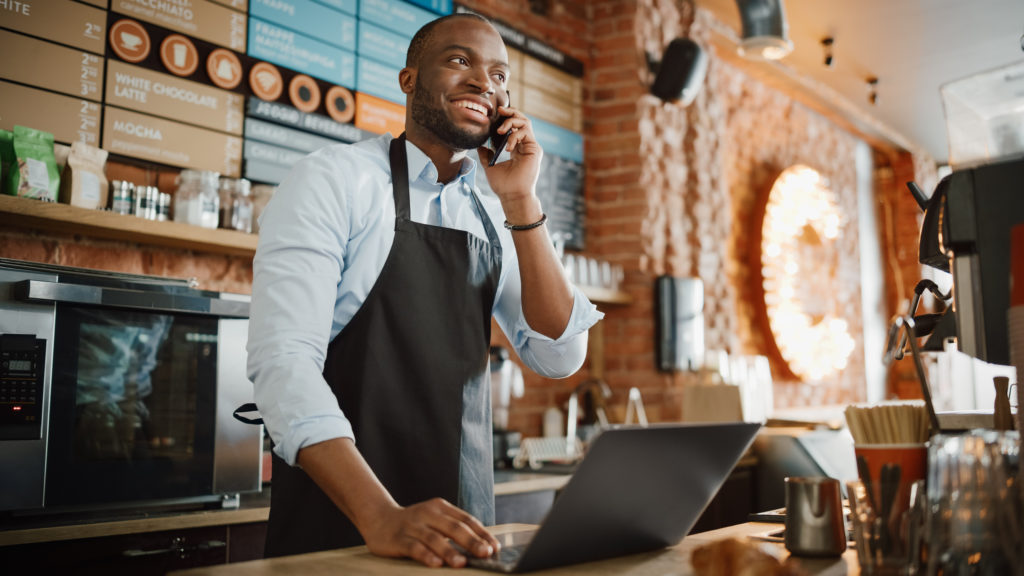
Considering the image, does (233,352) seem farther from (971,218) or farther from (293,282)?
(971,218)

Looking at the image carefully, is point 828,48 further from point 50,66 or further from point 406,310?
point 406,310

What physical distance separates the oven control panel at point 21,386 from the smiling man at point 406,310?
75 centimetres

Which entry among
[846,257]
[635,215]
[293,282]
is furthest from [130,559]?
[846,257]

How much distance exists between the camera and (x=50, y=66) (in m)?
2.39

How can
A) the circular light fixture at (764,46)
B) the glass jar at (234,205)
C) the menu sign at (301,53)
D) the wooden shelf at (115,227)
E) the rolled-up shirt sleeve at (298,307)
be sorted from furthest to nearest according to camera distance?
the circular light fixture at (764,46) < the menu sign at (301,53) < the glass jar at (234,205) < the wooden shelf at (115,227) < the rolled-up shirt sleeve at (298,307)

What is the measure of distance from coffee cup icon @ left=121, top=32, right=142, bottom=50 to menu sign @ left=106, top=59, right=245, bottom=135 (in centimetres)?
6

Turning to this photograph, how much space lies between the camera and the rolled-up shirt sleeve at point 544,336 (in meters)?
1.64

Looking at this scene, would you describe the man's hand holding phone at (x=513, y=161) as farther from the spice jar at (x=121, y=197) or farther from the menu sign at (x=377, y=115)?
the menu sign at (x=377, y=115)

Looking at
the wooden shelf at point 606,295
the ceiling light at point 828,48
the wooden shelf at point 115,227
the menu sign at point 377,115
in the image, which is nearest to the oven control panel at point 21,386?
the wooden shelf at point 115,227

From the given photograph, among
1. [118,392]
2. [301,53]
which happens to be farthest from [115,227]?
[301,53]

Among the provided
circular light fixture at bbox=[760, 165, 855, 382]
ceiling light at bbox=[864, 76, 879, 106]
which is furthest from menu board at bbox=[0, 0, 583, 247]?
ceiling light at bbox=[864, 76, 879, 106]

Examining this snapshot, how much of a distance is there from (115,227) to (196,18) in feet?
2.64

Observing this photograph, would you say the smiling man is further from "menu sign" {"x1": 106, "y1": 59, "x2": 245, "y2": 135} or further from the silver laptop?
"menu sign" {"x1": 106, "y1": 59, "x2": 245, "y2": 135}

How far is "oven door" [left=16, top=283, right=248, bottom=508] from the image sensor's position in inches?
77.3
